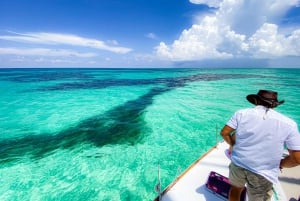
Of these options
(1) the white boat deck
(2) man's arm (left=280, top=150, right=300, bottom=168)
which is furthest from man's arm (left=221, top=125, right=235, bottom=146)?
(1) the white boat deck

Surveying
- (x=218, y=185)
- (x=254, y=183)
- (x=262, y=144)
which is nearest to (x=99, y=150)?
(x=218, y=185)

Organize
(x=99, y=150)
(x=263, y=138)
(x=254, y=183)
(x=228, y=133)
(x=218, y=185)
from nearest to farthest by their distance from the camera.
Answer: (x=263, y=138), (x=254, y=183), (x=228, y=133), (x=218, y=185), (x=99, y=150)

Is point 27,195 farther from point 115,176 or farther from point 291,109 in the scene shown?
point 291,109

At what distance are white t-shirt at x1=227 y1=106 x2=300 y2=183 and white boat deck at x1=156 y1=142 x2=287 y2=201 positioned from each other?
1653 mm

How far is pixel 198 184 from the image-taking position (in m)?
3.82

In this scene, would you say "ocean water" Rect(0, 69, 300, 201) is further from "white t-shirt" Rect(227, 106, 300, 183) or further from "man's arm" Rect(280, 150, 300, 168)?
"man's arm" Rect(280, 150, 300, 168)

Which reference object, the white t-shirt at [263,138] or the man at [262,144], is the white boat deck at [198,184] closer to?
the man at [262,144]

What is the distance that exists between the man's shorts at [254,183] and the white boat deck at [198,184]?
1.21 metres

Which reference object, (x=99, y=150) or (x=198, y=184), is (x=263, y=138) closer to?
(x=198, y=184)

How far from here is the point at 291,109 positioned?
14.4 meters

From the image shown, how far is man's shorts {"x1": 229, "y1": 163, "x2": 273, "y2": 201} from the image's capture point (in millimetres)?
2254

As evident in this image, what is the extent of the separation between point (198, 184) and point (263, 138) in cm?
229

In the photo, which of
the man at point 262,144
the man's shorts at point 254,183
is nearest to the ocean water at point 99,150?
the man's shorts at point 254,183

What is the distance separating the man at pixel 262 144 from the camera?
2003 mm
